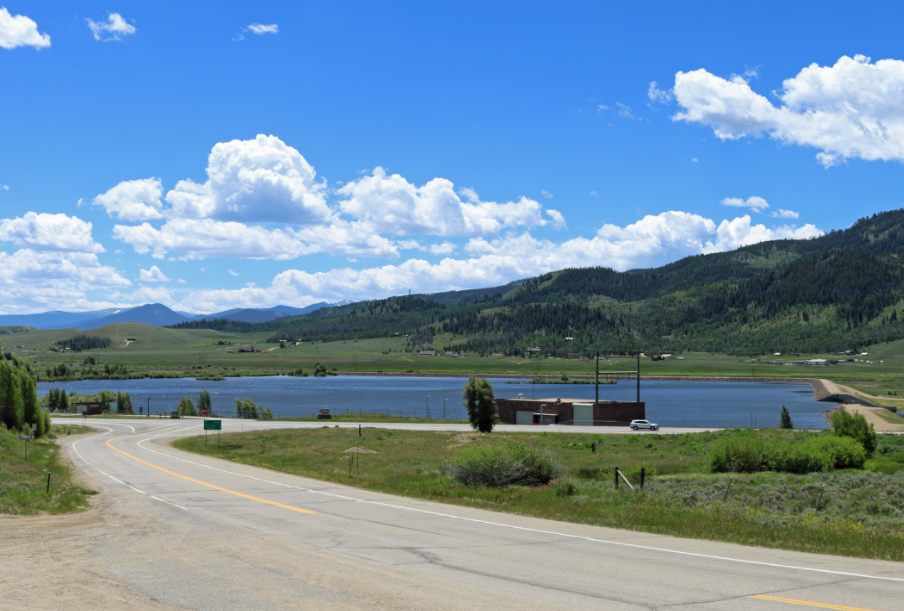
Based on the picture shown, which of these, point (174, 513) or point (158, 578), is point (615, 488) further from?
point (158, 578)

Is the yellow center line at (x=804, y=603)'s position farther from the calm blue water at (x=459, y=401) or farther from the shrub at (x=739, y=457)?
the calm blue water at (x=459, y=401)

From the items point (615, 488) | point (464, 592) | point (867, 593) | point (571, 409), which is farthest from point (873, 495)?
point (571, 409)

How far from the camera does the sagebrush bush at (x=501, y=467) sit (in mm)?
29766

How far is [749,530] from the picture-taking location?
60.2 feet

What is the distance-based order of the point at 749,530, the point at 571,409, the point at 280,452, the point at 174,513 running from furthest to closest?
the point at 571,409
the point at 280,452
the point at 174,513
the point at 749,530

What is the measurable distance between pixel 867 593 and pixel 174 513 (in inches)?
753

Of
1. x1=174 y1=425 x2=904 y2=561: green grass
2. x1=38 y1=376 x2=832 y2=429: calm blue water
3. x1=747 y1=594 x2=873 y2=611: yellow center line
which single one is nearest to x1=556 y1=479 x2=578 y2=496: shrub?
x1=174 y1=425 x2=904 y2=561: green grass

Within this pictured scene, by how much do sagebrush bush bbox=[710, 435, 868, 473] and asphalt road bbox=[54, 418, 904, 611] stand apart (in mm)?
19545

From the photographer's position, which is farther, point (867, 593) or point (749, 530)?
point (749, 530)

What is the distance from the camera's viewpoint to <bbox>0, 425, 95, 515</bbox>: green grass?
902 inches

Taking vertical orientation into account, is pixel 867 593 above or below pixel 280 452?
above

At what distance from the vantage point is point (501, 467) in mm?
29750

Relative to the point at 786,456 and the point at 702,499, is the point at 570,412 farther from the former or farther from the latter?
the point at 702,499

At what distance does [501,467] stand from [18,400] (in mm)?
47178
